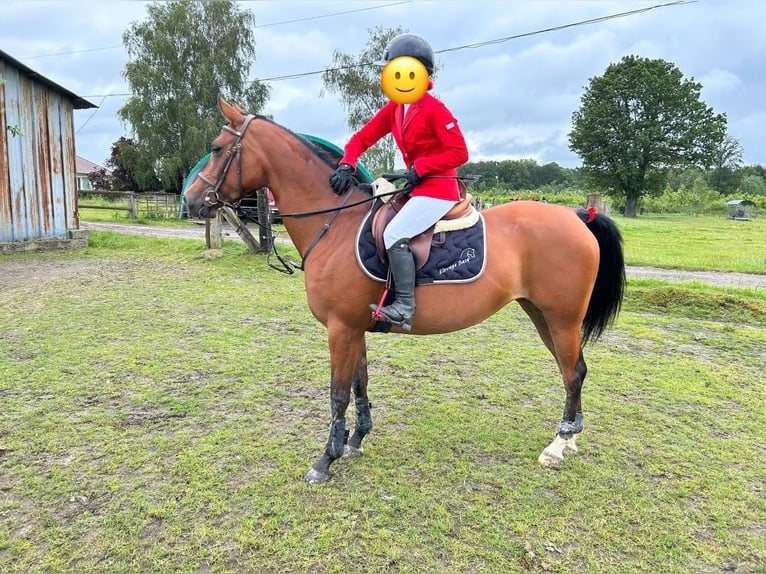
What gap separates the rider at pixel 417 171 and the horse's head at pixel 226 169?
0.57m

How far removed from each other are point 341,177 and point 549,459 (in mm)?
2313

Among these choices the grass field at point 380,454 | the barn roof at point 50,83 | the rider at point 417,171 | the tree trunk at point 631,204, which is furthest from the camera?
the tree trunk at point 631,204

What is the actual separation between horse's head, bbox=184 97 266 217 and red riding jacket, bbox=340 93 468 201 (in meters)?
0.62

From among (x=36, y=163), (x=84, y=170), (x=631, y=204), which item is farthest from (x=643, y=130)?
(x=84, y=170)

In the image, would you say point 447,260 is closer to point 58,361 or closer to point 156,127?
point 58,361

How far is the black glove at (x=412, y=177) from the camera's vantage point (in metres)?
3.05

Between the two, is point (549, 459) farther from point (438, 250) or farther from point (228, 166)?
point (228, 166)

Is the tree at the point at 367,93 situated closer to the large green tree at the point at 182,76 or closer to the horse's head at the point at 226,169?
the large green tree at the point at 182,76

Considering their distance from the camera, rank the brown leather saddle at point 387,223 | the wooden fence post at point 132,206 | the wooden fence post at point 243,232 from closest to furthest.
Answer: the brown leather saddle at point 387,223
the wooden fence post at point 243,232
the wooden fence post at point 132,206

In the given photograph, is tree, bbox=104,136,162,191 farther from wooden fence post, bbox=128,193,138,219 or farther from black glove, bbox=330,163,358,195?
black glove, bbox=330,163,358,195

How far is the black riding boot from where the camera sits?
2.99m

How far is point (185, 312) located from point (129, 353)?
1.76 metres

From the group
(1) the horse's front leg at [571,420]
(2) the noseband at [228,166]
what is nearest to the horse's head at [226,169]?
(2) the noseband at [228,166]

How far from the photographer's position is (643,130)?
41.4 metres
